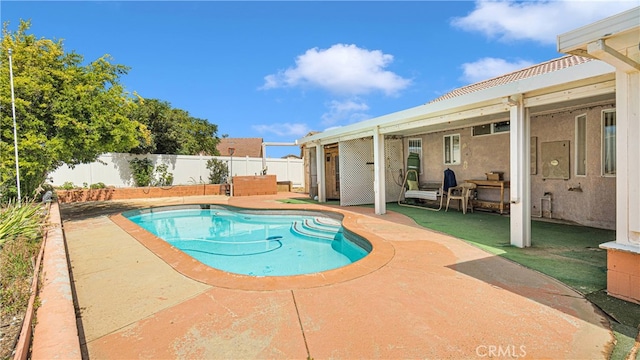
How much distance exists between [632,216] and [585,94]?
2044 millimetres

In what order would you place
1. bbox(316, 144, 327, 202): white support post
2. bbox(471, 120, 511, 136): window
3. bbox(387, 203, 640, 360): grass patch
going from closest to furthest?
bbox(387, 203, 640, 360): grass patch
bbox(471, 120, 511, 136): window
bbox(316, 144, 327, 202): white support post

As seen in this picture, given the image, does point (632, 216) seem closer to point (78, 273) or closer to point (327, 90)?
point (78, 273)

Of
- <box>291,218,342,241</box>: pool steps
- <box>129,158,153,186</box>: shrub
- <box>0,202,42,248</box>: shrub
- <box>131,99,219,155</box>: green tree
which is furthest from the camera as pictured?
<box>131,99,219,155</box>: green tree

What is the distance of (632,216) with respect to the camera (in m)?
3.14

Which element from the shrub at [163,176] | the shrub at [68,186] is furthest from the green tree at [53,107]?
the shrub at [163,176]

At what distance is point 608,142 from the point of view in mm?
6121

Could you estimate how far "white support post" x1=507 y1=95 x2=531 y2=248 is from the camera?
196 inches

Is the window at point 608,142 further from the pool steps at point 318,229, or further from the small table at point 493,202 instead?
the pool steps at point 318,229

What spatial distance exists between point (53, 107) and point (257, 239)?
5959 mm

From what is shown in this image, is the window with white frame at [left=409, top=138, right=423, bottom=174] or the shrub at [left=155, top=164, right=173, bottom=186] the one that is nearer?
the window with white frame at [left=409, top=138, right=423, bottom=174]

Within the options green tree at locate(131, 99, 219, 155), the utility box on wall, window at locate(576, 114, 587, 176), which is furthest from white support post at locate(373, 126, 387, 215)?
green tree at locate(131, 99, 219, 155)

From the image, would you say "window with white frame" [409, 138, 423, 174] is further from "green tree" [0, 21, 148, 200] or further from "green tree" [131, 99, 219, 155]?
"green tree" [131, 99, 219, 155]

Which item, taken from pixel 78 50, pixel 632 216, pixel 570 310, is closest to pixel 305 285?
pixel 570 310

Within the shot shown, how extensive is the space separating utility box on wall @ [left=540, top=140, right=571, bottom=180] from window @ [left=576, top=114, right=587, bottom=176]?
19 centimetres
